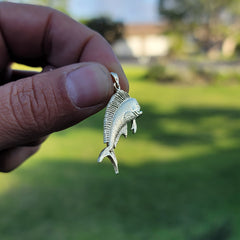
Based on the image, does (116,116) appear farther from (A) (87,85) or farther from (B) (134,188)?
(B) (134,188)

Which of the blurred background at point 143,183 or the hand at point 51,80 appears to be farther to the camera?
the blurred background at point 143,183

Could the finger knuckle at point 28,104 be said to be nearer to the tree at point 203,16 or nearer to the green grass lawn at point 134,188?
the green grass lawn at point 134,188

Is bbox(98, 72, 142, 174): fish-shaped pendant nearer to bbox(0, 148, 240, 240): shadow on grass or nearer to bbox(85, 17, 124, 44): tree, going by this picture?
bbox(0, 148, 240, 240): shadow on grass

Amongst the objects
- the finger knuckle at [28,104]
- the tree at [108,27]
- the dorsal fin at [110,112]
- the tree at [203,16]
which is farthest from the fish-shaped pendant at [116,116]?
the tree at [203,16]

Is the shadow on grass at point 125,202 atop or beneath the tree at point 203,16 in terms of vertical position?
atop

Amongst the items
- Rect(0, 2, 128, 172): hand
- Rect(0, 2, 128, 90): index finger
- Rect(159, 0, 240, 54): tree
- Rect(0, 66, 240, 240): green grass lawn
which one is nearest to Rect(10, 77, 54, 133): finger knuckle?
Rect(0, 2, 128, 172): hand

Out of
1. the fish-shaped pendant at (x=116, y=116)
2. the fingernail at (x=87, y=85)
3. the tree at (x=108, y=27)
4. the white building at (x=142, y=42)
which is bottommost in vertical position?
the white building at (x=142, y=42)

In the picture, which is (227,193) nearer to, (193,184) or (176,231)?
(193,184)

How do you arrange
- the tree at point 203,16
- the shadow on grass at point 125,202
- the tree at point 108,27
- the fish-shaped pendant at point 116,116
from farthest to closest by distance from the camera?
1. the tree at point 203,16
2. the tree at point 108,27
3. the shadow on grass at point 125,202
4. the fish-shaped pendant at point 116,116

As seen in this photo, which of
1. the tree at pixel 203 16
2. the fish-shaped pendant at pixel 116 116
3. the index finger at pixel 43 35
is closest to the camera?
the fish-shaped pendant at pixel 116 116
